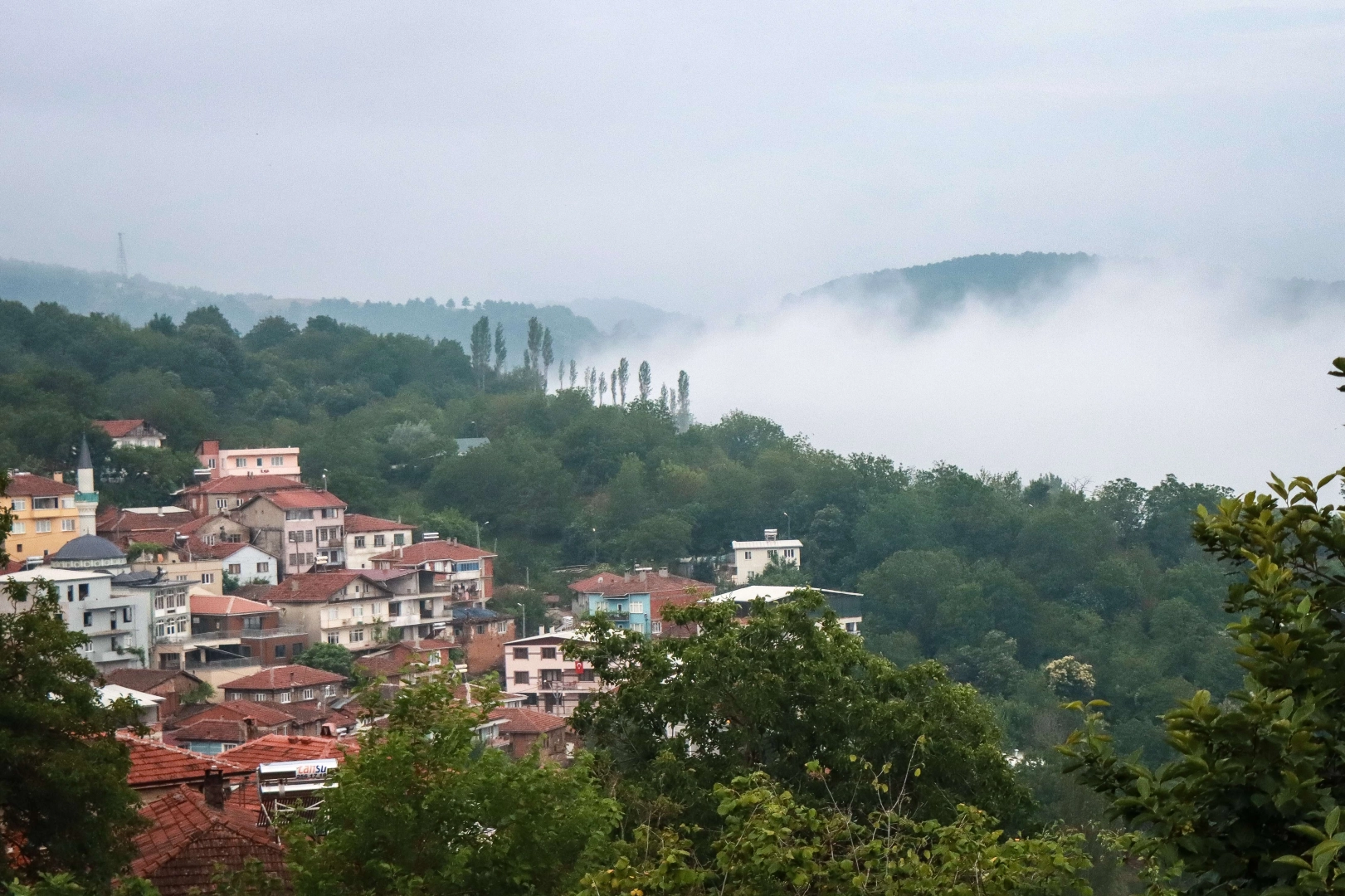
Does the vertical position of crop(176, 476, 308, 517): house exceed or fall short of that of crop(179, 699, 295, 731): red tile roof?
it exceeds it

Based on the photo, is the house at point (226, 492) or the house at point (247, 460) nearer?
the house at point (226, 492)

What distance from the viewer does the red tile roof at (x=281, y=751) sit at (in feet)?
41.5

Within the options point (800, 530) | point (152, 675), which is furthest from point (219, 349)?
point (152, 675)

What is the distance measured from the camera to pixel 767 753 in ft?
37.7

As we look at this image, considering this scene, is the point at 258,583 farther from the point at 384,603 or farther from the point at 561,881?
the point at 561,881

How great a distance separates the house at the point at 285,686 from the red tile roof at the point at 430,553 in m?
9.24

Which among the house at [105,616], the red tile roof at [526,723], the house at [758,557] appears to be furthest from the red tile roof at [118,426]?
the red tile roof at [526,723]

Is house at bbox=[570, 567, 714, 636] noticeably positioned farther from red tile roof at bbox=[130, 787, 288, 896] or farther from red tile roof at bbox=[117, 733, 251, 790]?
red tile roof at bbox=[130, 787, 288, 896]

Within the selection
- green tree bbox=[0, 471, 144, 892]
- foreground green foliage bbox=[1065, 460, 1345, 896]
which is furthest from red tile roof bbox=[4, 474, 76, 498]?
foreground green foliage bbox=[1065, 460, 1345, 896]

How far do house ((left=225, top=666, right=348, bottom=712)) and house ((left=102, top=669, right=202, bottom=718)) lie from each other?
820 millimetres

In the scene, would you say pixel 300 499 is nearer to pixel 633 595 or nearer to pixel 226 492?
pixel 226 492

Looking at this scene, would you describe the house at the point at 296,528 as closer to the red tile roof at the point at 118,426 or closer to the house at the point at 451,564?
the house at the point at 451,564

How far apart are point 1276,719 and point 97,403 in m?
50.5

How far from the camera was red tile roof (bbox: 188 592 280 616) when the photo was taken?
32.9 metres
